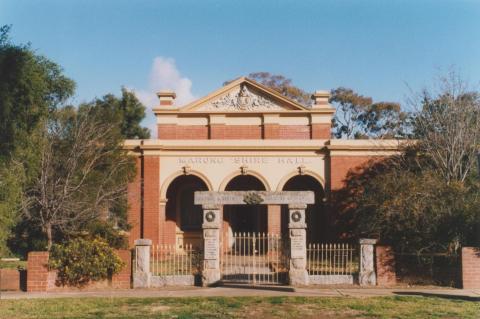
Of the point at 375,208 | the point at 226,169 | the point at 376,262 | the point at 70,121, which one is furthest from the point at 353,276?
the point at 70,121

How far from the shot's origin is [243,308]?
34.5ft

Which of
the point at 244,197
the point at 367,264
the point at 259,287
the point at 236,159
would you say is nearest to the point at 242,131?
the point at 236,159

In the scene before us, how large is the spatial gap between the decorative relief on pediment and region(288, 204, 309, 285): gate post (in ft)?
38.8

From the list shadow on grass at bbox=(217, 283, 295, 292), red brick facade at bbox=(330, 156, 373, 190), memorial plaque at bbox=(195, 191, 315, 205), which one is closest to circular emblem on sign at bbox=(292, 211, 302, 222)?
memorial plaque at bbox=(195, 191, 315, 205)

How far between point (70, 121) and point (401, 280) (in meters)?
12.2

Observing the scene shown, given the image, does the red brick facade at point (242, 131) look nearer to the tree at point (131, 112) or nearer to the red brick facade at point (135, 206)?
the red brick facade at point (135, 206)

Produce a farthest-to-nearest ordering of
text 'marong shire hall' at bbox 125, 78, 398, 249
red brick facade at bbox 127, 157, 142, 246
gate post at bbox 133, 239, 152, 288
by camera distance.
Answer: text 'marong shire hall' at bbox 125, 78, 398, 249, red brick facade at bbox 127, 157, 142, 246, gate post at bbox 133, 239, 152, 288

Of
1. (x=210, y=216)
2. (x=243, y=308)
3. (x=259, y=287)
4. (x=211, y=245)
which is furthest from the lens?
→ (x=210, y=216)

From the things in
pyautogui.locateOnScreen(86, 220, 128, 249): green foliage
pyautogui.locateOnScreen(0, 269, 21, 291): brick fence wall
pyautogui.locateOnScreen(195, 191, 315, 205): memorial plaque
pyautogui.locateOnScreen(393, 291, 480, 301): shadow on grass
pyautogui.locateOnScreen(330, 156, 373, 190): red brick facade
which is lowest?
Answer: pyautogui.locateOnScreen(393, 291, 480, 301): shadow on grass

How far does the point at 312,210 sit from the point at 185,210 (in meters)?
6.02

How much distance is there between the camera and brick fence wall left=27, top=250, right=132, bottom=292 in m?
13.0

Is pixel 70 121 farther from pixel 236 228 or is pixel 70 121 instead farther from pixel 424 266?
pixel 424 266

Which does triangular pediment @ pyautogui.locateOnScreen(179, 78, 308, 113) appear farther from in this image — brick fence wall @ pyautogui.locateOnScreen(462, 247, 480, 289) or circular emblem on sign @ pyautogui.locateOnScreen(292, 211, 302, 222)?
brick fence wall @ pyautogui.locateOnScreen(462, 247, 480, 289)

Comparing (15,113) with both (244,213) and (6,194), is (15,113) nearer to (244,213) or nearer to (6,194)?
(6,194)
